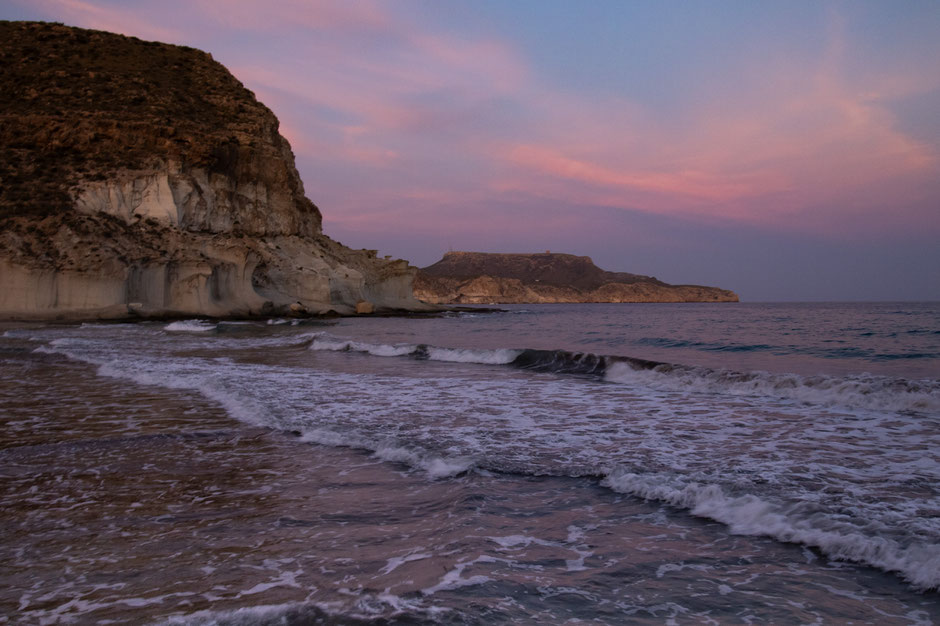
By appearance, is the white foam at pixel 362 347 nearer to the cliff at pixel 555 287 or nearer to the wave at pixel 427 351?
the wave at pixel 427 351

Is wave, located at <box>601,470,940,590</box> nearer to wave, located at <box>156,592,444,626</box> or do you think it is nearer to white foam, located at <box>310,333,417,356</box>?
wave, located at <box>156,592,444,626</box>

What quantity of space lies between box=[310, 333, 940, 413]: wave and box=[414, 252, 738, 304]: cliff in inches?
4398

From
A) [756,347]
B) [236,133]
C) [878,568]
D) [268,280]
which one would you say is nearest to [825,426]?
[878,568]

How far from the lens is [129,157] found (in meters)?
36.6

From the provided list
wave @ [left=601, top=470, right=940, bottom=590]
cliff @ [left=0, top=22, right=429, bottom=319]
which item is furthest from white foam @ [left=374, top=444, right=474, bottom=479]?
cliff @ [left=0, top=22, right=429, bottom=319]

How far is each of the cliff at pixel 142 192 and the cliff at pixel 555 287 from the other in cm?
8256

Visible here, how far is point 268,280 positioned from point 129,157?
11.7 meters

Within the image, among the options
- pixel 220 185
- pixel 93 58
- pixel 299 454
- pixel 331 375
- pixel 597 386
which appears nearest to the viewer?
pixel 299 454

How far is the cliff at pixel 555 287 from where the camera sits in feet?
463

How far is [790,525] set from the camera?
3523mm

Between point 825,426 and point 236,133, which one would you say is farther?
point 236,133

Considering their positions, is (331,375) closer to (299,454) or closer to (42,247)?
(299,454)

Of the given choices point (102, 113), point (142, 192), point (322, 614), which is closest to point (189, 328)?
point (142, 192)

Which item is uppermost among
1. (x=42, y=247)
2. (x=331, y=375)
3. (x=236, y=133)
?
(x=236, y=133)
